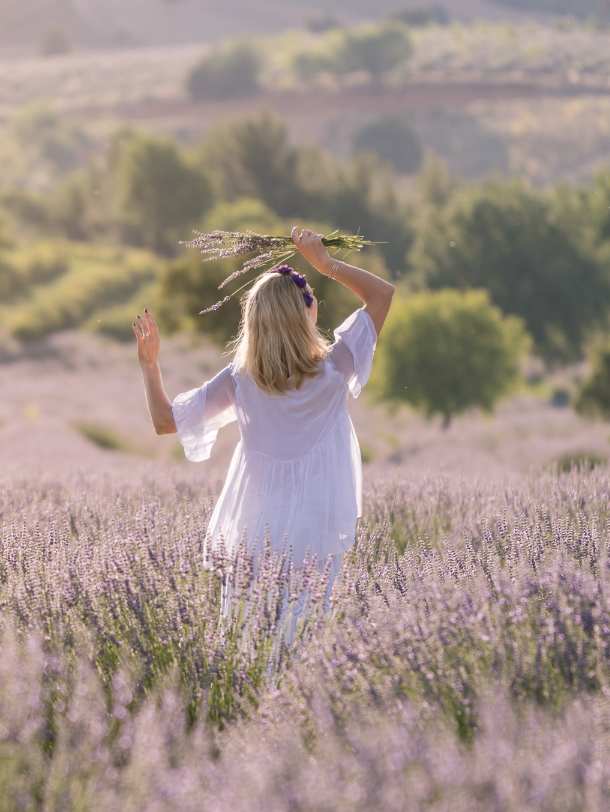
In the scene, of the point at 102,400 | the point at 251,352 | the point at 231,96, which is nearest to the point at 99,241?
the point at 102,400

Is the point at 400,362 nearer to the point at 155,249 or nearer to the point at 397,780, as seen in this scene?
the point at 397,780

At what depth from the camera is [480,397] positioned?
20.9m

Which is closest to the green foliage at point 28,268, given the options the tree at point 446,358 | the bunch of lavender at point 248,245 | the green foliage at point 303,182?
the green foliage at point 303,182

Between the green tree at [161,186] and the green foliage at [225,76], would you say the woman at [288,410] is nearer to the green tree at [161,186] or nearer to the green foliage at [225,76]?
the green tree at [161,186]

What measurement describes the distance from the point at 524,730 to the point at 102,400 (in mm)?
19930

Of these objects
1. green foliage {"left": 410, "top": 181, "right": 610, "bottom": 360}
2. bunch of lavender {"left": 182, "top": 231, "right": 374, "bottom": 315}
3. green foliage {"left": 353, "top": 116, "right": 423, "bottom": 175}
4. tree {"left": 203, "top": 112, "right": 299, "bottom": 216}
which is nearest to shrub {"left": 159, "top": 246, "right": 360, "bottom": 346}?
green foliage {"left": 410, "top": 181, "right": 610, "bottom": 360}

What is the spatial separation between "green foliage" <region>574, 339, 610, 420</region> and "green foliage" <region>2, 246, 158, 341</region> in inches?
869

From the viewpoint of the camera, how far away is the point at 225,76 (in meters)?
134

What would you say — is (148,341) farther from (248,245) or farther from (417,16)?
(417,16)

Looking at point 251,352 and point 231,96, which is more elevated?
point 231,96

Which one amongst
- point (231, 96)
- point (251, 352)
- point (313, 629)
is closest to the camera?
point (313, 629)

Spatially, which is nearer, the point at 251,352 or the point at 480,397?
the point at 251,352

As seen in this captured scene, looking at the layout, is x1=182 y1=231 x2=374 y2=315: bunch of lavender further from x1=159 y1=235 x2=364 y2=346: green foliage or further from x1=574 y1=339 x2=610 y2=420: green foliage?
x1=574 y1=339 x2=610 y2=420: green foliage

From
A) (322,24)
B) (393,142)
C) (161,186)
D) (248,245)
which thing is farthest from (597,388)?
(322,24)
